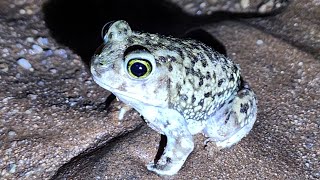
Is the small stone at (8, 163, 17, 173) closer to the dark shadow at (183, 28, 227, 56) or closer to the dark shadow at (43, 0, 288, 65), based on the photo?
the dark shadow at (43, 0, 288, 65)

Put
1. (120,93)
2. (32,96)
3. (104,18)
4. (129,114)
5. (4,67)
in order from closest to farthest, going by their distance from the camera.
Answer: (120,93) → (129,114) → (32,96) → (4,67) → (104,18)

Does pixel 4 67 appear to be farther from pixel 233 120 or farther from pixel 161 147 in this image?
pixel 233 120

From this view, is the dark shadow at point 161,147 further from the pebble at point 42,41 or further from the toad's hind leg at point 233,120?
the pebble at point 42,41

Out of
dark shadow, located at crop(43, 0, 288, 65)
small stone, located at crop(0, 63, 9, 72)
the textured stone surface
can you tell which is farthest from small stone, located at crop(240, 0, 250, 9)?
small stone, located at crop(0, 63, 9, 72)

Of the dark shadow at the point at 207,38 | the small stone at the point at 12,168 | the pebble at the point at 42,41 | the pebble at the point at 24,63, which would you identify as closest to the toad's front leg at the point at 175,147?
the small stone at the point at 12,168

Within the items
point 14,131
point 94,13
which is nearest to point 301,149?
point 14,131

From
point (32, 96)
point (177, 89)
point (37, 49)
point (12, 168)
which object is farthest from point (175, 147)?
point (37, 49)

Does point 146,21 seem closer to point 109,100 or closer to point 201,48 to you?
point 109,100
